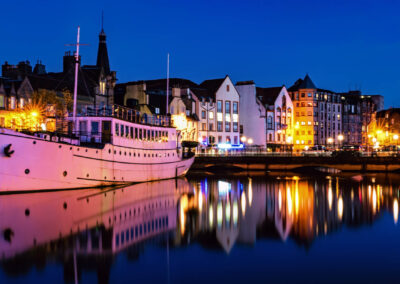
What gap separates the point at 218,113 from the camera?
332 feet

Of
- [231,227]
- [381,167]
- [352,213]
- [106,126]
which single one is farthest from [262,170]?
[231,227]

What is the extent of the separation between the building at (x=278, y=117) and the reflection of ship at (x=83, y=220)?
251ft

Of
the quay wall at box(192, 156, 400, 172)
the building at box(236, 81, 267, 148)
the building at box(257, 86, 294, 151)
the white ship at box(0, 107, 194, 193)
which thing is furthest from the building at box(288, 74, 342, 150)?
the white ship at box(0, 107, 194, 193)

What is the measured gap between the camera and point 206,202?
119 ft

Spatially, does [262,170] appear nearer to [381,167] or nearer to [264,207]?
[381,167]

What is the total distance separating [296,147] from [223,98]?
3414 centimetres

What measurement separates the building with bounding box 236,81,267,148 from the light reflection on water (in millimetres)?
66232

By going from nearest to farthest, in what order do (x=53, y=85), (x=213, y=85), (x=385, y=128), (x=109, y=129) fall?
1. (x=109, y=129)
2. (x=53, y=85)
3. (x=213, y=85)
4. (x=385, y=128)

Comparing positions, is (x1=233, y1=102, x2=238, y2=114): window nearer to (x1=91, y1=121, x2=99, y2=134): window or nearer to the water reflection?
the water reflection

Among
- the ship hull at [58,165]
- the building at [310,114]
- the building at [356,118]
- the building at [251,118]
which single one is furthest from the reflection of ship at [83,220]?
the building at [356,118]

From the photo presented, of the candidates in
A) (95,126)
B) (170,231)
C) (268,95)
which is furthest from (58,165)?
(268,95)

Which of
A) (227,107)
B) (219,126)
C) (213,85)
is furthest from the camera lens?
(213,85)

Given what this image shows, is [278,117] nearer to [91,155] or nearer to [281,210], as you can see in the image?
[91,155]

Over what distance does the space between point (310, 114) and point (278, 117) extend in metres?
15.2
